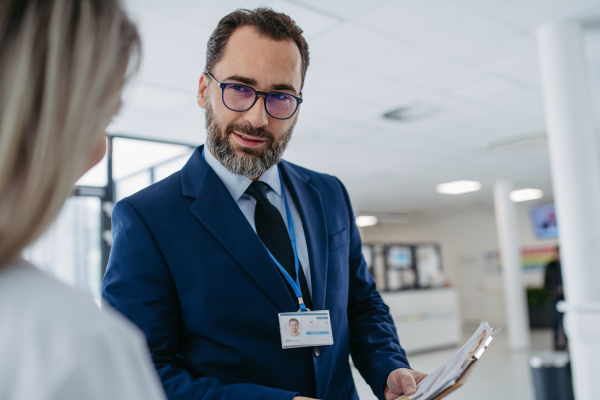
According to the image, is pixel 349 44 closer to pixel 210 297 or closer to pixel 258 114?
pixel 258 114

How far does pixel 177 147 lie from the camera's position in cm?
656

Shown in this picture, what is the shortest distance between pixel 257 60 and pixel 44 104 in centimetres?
78

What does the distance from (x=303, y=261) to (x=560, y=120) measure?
3.02 metres

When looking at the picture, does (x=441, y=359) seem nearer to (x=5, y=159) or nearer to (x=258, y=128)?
(x=258, y=128)

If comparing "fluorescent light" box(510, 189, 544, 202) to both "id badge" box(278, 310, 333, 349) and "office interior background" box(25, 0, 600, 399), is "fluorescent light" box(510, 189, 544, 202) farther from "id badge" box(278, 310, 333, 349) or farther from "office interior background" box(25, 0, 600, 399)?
"id badge" box(278, 310, 333, 349)

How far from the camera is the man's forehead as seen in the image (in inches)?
46.9

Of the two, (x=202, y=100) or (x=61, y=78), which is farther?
(x=202, y=100)

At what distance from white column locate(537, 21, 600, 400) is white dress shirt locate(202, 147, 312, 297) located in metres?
2.76

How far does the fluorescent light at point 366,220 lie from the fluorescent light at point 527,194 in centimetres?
385

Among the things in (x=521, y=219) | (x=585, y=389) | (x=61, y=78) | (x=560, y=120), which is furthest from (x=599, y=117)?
(x=521, y=219)

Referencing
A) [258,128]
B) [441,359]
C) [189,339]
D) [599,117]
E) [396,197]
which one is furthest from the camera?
[396,197]

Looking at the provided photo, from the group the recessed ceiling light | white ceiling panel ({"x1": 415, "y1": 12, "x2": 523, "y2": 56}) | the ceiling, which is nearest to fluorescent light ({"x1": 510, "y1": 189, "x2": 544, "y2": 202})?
the ceiling

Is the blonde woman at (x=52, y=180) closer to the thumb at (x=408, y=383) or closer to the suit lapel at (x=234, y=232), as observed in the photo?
the suit lapel at (x=234, y=232)

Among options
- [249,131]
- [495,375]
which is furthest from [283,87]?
[495,375]
